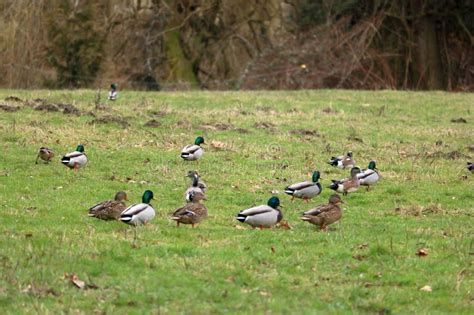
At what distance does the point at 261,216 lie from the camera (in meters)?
12.6

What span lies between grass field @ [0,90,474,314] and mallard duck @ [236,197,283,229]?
0.14 metres

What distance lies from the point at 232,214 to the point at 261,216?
1.65 metres

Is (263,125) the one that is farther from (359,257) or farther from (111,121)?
(359,257)

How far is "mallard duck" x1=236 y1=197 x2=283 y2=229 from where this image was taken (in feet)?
41.3

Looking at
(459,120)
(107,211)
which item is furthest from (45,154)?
(459,120)

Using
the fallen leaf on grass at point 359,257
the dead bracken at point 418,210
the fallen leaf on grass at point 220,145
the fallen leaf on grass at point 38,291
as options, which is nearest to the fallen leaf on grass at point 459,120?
the fallen leaf on grass at point 220,145

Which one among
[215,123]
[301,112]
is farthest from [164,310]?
[301,112]

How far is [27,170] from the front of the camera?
16.8m

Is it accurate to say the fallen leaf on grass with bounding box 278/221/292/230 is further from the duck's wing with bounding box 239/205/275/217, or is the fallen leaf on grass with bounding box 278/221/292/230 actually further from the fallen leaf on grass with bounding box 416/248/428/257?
the fallen leaf on grass with bounding box 416/248/428/257

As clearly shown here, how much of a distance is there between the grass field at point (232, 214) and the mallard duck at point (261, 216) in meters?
0.14

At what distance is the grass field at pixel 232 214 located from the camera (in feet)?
32.3

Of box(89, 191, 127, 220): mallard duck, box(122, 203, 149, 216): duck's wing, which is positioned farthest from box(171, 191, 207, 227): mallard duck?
box(89, 191, 127, 220): mallard duck

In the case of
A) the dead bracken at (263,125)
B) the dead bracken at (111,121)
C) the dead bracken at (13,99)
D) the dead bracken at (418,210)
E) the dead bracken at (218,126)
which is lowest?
the dead bracken at (13,99)

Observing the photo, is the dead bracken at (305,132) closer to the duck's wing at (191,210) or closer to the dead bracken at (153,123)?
the dead bracken at (153,123)
